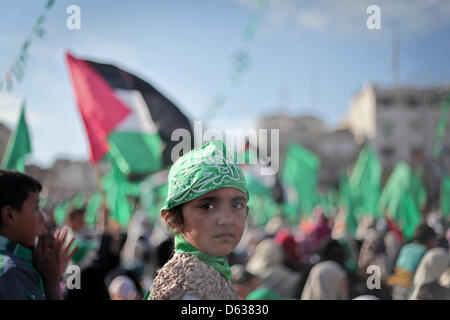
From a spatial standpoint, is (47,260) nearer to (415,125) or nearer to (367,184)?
(367,184)

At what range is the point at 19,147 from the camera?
3855 mm

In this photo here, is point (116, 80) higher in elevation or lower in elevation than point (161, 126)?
higher

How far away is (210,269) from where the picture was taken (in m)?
1.33

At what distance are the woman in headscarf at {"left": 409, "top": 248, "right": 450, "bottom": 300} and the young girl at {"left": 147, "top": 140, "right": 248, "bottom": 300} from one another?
2422 mm

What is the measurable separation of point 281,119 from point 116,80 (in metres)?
55.2

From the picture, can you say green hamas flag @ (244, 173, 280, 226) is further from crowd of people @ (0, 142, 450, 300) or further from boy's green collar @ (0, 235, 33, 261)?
boy's green collar @ (0, 235, 33, 261)

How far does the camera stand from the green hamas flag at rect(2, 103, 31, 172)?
12.4ft

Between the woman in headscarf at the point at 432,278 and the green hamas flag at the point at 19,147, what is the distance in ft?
12.3

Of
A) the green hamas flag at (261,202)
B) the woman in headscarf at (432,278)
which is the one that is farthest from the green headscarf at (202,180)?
the green hamas flag at (261,202)

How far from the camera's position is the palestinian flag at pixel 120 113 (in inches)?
206

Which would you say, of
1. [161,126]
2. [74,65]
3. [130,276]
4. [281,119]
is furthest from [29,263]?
[281,119]

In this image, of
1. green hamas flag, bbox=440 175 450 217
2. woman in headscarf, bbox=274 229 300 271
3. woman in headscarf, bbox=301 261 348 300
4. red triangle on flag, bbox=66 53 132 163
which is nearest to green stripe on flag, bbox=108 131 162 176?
red triangle on flag, bbox=66 53 132 163

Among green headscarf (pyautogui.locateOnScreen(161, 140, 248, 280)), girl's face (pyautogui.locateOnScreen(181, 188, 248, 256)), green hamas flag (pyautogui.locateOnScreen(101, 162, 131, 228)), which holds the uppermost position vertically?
green headscarf (pyautogui.locateOnScreen(161, 140, 248, 280))
